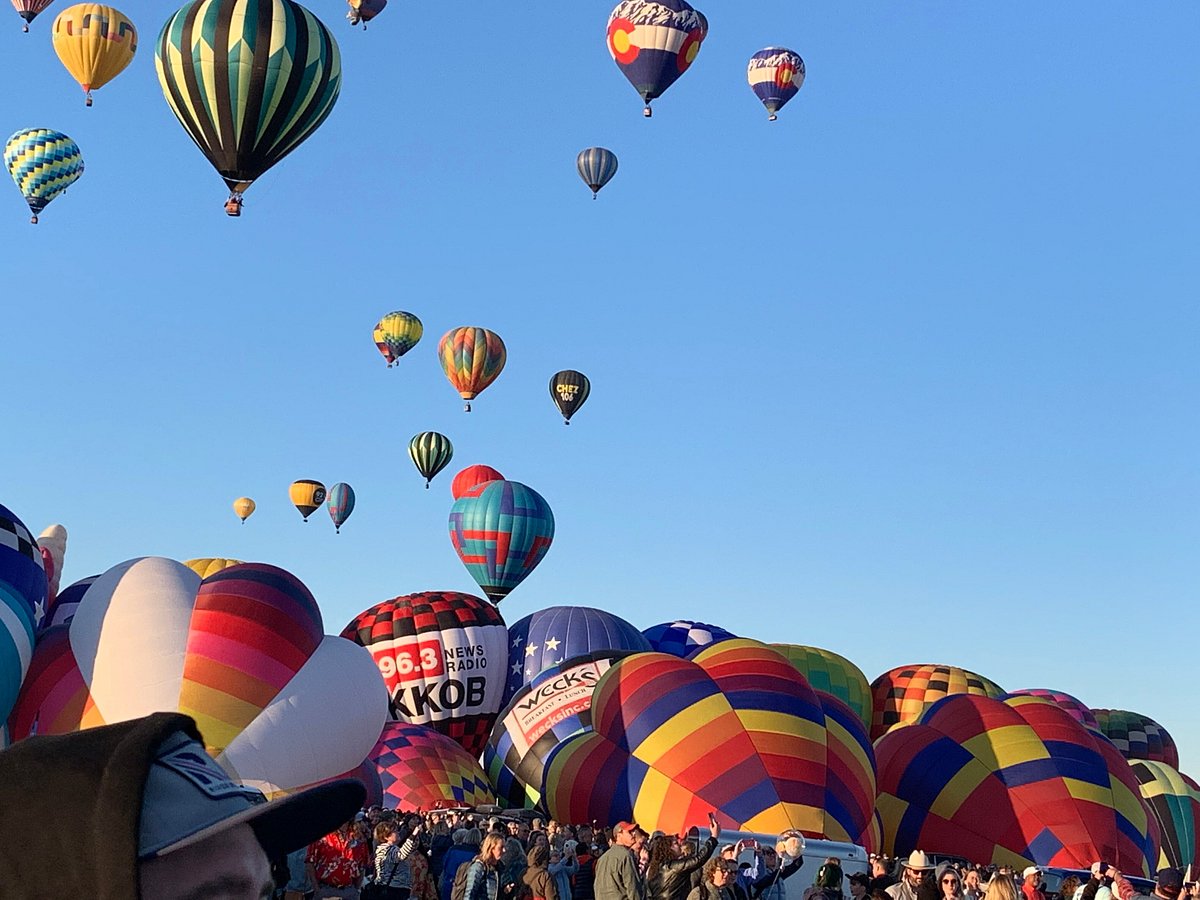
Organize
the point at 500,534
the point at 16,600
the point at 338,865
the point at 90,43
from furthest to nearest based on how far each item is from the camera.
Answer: the point at 500,534 → the point at 90,43 → the point at 16,600 → the point at 338,865

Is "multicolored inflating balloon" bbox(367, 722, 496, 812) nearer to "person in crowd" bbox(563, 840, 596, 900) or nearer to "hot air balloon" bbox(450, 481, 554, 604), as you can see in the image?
"hot air balloon" bbox(450, 481, 554, 604)

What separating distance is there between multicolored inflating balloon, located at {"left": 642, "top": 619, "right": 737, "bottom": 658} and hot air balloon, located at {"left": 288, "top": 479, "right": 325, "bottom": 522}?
15796 mm

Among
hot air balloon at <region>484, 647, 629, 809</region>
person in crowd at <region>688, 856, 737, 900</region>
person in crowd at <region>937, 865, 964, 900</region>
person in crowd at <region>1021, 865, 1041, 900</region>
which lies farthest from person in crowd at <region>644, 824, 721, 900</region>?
hot air balloon at <region>484, 647, 629, 809</region>

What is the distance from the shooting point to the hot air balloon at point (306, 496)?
39906 millimetres

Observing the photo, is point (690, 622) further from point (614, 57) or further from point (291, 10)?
point (291, 10)

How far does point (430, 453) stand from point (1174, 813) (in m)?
19.9

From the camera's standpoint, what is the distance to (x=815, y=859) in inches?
485

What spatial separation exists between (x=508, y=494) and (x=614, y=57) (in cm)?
889

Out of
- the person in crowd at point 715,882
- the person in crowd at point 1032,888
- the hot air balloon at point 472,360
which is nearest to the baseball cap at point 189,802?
the person in crowd at point 715,882

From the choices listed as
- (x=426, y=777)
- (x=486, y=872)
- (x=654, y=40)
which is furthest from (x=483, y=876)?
(x=654, y=40)

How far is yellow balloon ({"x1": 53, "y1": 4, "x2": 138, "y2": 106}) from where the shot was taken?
1137 inches

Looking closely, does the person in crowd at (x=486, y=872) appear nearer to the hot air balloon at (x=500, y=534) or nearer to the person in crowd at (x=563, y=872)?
the person in crowd at (x=563, y=872)

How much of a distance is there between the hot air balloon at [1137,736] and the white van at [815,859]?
2048 cm

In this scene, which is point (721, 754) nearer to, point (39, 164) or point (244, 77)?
point (244, 77)
